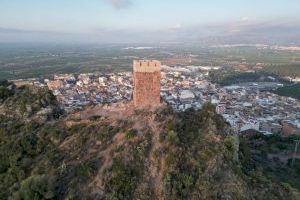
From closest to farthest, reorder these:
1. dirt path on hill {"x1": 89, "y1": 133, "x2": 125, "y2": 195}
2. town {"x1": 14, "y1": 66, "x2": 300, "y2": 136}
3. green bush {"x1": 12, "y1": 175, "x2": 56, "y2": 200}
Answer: green bush {"x1": 12, "y1": 175, "x2": 56, "y2": 200}
dirt path on hill {"x1": 89, "y1": 133, "x2": 125, "y2": 195}
town {"x1": 14, "y1": 66, "x2": 300, "y2": 136}

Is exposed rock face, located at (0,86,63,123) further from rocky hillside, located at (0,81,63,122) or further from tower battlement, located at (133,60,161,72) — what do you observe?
tower battlement, located at (133,60,161,72)

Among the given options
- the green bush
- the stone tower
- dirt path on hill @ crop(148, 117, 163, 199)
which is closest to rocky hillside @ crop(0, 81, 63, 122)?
the stone tower

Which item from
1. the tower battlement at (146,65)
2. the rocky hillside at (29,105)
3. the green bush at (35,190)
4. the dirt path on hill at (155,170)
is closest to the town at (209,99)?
the rocky hillside at (29,105)

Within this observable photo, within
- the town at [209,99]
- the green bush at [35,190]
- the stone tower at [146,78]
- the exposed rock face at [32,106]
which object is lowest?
the town at [209,99]

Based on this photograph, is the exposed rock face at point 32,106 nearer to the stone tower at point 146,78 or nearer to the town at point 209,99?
the stone tower at point 146,78

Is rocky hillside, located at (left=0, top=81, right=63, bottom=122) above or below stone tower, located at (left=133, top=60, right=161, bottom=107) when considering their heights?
below

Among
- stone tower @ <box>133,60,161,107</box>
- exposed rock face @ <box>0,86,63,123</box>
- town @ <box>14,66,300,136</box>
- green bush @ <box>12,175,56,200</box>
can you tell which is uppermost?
stone tower @ <box>133,60,161,107</box>
